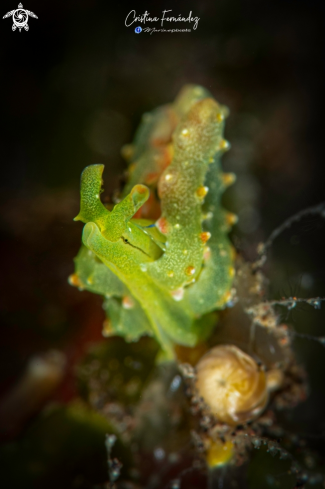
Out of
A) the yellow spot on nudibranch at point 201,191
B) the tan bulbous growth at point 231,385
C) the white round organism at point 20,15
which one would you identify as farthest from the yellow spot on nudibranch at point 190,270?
the white round organism at point 20,15

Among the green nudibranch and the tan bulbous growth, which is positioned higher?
the green nudibranch

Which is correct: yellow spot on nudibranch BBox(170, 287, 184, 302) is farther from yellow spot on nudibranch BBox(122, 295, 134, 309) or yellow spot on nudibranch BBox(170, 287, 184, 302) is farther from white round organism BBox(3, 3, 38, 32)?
white round organism BBox(3, 3, 38, 32)

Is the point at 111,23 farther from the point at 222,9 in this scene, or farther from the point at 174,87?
the point at 222,9

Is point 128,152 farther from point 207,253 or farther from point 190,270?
point 190,270

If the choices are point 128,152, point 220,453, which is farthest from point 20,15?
point 220,453

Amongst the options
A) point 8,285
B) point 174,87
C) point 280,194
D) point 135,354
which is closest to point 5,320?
point 8,285

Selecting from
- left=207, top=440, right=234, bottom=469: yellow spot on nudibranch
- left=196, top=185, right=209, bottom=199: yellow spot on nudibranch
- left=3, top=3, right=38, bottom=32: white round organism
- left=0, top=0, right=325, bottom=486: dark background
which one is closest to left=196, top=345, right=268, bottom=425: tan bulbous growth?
left=207, top=440, right=234, bottom=469: yellow spot on nudibranch
